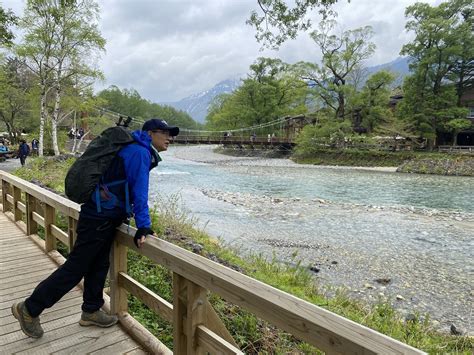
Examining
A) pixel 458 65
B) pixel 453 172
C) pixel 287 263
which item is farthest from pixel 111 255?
pixel 458 65

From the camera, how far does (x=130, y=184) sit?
2094 mm

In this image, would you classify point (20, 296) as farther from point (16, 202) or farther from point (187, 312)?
point (16, 202)

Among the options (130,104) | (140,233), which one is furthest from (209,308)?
(130,104)

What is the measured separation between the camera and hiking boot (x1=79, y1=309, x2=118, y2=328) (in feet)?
8.19

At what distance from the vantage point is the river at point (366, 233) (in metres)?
5.40

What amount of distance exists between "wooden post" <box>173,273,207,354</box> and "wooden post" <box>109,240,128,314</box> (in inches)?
31.7

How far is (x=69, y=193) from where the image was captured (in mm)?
2131

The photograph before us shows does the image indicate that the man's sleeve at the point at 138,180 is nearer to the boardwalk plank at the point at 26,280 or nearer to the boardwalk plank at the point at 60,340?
the boardwalk plank at the point at 60,340

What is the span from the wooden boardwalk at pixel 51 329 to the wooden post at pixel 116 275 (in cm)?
15

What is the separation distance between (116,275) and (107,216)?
58 centimetres

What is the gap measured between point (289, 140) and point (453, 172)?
2018cm

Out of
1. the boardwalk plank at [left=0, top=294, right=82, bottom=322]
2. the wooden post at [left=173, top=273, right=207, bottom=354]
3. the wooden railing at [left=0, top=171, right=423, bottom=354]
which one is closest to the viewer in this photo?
the wooden railing at [left=0, top=171, right=423, bottom=354]

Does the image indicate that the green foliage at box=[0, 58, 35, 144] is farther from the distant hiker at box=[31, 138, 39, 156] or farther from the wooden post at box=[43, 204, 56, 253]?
the wooden post at box=[43, 204, 56, 253]

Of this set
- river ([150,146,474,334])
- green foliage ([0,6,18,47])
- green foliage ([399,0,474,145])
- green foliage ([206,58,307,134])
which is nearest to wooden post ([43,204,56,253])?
river ([150,146,474,334])
